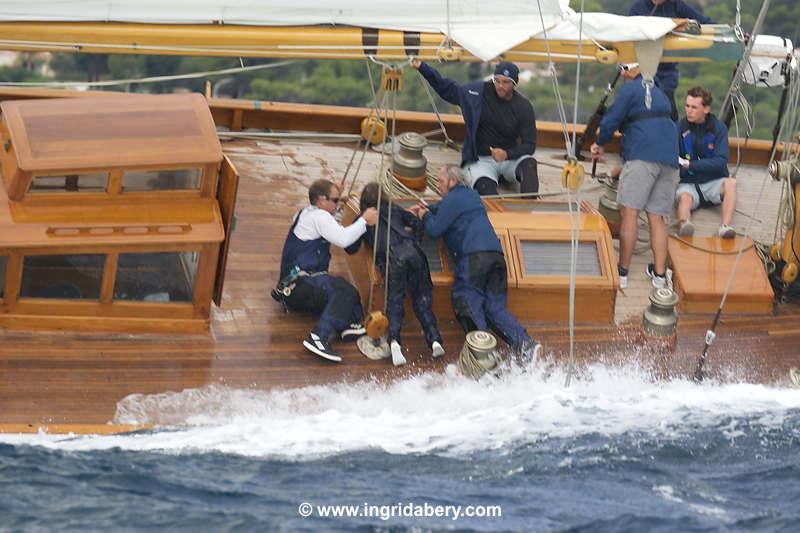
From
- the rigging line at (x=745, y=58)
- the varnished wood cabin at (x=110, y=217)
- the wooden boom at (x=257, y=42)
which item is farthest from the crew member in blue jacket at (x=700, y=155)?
the varnished wood cabin at (x=110, y=217)

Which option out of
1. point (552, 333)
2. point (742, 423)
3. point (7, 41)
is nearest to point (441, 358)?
point (552, 333)

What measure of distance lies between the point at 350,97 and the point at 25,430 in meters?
45.9

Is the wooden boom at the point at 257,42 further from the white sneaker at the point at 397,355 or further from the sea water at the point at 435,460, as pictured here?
the sea water at the point at 435,460

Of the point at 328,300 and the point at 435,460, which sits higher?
the point at 328,300

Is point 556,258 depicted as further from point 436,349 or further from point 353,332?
point 353,332

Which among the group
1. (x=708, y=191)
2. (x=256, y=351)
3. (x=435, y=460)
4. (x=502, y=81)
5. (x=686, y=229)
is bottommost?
(x=435, y=460)

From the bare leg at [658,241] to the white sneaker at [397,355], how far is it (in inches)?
80.0

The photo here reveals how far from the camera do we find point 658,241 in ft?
32.9

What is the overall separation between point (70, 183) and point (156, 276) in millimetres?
748

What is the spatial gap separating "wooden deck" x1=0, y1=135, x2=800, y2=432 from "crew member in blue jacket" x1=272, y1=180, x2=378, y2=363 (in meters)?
0.16

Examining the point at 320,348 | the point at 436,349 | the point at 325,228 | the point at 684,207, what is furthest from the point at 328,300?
the point at 684,207

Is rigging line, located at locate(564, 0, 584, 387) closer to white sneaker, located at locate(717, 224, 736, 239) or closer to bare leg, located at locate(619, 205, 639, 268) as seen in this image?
bare leg, located at locate(619, 205, 639, 268)

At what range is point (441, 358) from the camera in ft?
30.2

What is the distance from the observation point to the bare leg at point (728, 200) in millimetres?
10625
